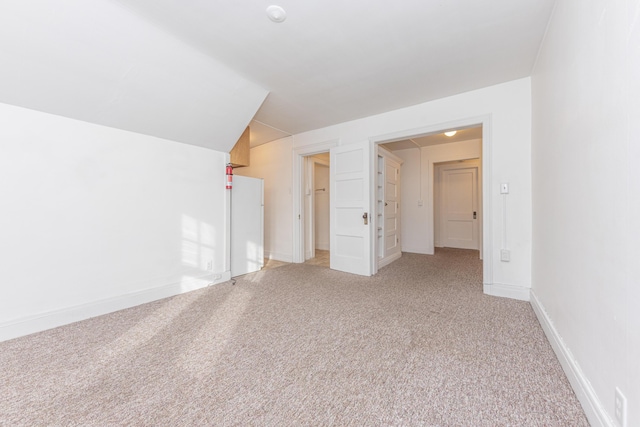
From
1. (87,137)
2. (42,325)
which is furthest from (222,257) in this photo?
(87,137)

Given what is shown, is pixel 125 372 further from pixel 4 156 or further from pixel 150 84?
pixel 150 84

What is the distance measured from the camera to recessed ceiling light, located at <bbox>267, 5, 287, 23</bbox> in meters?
1.75

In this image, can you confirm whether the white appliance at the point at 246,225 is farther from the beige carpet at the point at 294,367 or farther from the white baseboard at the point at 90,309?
the beige carpet at the point at 294,367

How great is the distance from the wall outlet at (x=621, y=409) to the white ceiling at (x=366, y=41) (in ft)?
7.54

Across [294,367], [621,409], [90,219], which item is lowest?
[294,367]

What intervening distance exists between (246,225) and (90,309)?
1980 mm

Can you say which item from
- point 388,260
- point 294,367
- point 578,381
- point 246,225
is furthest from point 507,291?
point 246,225

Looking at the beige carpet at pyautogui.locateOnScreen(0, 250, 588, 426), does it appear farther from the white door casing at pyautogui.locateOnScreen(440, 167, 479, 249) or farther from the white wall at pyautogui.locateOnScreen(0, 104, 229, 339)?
the white door casing at pyautogui.locateOnScreen(440, 167, 479, 249)

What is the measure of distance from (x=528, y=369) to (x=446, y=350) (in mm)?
444

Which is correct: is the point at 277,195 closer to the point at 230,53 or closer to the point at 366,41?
the point at 230,53

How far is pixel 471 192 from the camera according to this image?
6160 mm

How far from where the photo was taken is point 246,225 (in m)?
3.86

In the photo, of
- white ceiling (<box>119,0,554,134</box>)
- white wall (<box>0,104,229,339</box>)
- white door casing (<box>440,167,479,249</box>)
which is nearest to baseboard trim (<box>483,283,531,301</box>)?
white ceiling (<box>119,0,554,134</box>)

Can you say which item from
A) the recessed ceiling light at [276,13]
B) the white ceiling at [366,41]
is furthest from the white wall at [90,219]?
the recessed ceiling light at [276,13]
